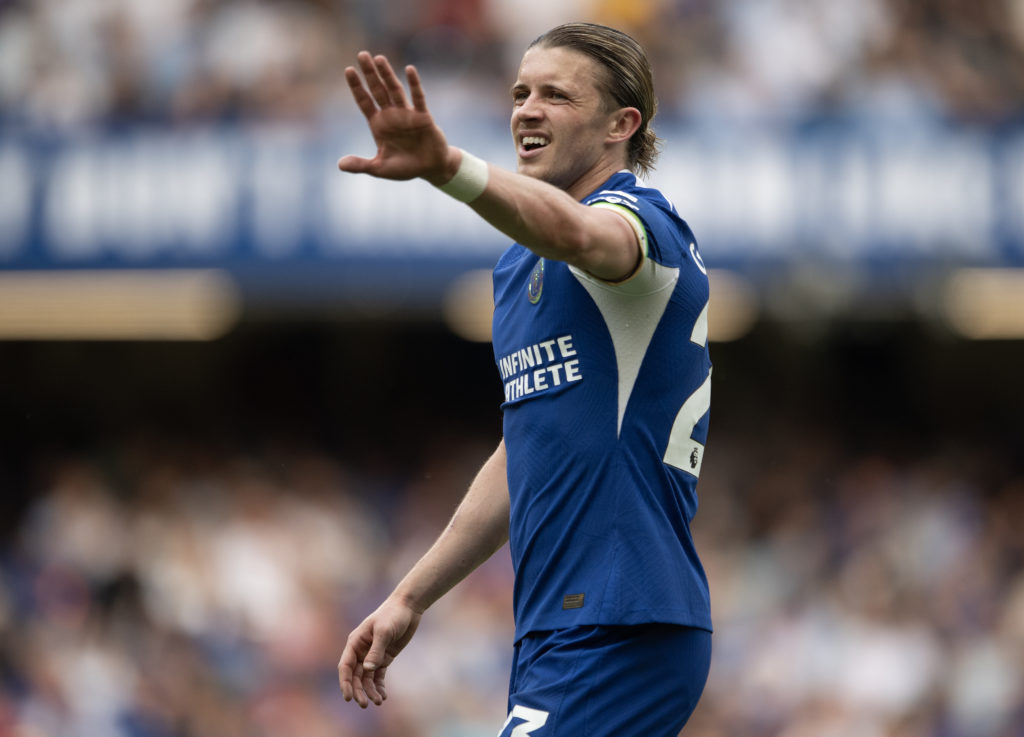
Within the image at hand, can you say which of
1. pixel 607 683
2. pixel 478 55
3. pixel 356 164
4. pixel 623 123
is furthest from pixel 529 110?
pixel 478 55

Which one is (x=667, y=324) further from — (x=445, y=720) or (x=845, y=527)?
(x=845, y=527)

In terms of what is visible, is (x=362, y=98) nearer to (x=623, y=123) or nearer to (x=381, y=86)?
(x=381, y=86)

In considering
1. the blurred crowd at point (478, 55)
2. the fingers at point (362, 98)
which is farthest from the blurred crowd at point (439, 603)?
the fingers at point (362, 98)

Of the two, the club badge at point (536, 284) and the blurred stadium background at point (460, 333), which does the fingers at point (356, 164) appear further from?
the blurred stadium background at point (460, 333)

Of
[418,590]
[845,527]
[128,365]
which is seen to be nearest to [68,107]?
[128,365]

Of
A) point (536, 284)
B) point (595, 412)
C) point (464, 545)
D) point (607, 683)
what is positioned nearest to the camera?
point (607, 683)

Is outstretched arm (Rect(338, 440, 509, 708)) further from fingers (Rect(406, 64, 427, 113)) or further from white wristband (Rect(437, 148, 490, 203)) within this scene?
fingers (Rect(406, 64, 427, 113))

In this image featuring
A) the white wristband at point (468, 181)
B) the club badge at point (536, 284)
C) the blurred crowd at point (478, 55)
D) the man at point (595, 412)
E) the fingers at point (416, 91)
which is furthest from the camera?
the blurred crowd at point (478, 55)

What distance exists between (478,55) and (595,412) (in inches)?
377

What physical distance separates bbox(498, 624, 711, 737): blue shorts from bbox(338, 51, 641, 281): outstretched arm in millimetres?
789

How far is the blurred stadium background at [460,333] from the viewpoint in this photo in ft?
34.6

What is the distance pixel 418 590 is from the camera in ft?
12.4

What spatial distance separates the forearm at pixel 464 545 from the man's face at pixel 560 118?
0.70 metres

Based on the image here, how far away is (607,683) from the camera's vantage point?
10.6 feet
